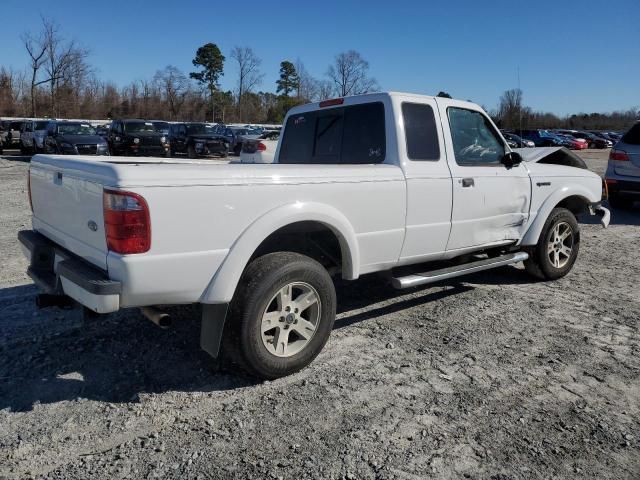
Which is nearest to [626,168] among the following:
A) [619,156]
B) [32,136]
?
[619,156]

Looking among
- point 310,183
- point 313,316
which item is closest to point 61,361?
point 313,316

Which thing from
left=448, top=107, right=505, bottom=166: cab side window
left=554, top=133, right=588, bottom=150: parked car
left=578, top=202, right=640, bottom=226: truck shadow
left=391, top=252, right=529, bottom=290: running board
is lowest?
left=578, top=202, right=640, bottom=226: truck shadow

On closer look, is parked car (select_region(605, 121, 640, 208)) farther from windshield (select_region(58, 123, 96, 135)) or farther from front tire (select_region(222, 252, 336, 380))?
windshield (select_region(58, 123, 96, 135))

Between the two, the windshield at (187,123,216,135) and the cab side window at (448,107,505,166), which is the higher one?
the windshield at (187,123,216,135)

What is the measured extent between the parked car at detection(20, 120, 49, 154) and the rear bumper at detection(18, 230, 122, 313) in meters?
21.9

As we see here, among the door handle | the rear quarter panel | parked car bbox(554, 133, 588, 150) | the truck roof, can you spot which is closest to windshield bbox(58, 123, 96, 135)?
the truck roof

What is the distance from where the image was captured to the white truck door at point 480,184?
15.3 ft

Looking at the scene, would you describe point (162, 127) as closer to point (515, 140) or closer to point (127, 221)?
point (515, 140)

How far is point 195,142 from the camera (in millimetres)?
23391

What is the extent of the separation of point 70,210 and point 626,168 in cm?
1071

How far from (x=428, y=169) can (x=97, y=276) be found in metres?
2.70

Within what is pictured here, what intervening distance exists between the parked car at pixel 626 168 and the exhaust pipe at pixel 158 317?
10468mm

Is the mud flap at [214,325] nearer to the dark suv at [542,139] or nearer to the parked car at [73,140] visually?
the parked car at [73,140]

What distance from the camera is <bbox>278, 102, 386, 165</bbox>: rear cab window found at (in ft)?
14.8
